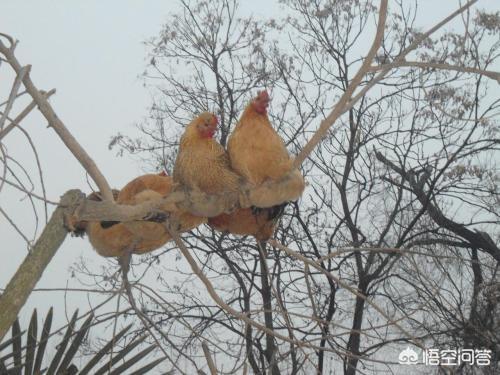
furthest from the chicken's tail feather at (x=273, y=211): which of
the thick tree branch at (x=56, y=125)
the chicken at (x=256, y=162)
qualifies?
the thick tree branch at (x=56, y=125)

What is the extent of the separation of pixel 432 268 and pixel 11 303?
3.25m

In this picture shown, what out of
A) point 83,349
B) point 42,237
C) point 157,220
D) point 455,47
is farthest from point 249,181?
point 455,47

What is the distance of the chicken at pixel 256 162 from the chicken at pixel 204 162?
0.04 metres

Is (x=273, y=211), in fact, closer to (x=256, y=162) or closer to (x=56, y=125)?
(x=256, y=162)

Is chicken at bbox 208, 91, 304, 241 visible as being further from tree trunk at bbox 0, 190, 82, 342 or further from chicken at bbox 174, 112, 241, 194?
tree trunk at bbox 0, 190, 82, 342

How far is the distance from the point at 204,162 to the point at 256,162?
0.13m

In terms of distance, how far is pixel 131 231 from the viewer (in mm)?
1060

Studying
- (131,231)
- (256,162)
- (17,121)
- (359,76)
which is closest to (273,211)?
(256,162)

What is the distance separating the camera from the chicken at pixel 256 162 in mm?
1159

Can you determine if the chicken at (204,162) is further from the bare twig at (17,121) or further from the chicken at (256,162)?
the bare twig at (17,121)

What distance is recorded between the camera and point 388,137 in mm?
4332

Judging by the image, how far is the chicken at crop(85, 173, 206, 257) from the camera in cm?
108

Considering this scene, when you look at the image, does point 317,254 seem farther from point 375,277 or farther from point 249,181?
point 249,181

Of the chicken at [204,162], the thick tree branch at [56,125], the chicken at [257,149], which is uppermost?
the chicken at [257,149]
